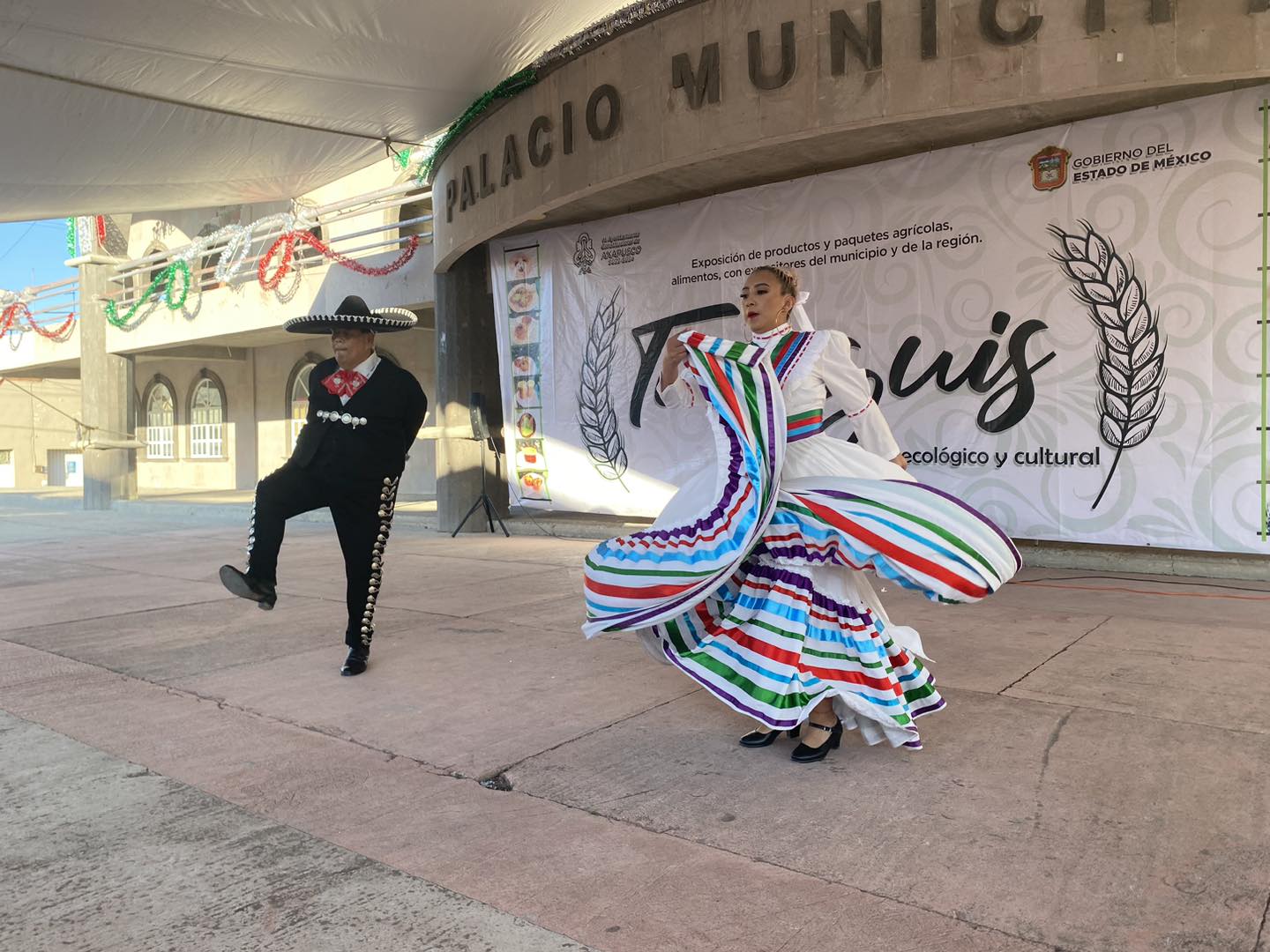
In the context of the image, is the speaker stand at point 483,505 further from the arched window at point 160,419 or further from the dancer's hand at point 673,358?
the arched window at point 160,419

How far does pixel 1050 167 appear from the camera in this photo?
7.34 meters

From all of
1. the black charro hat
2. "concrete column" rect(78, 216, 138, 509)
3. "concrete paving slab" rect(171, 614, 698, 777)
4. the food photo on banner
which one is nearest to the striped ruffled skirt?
"concrete paving slab" rect(171, 614, 698, 777)

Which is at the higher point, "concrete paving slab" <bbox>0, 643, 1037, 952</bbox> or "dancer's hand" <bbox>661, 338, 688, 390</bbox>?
"dancer's hand" <bbox>661, 338, 688, 390</bbox>

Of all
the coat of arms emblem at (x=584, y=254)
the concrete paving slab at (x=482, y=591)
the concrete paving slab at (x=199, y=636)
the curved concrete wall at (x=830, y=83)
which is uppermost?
the curved concrete wall at (x=830, y=83)

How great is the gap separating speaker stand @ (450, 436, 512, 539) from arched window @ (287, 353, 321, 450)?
8991mm

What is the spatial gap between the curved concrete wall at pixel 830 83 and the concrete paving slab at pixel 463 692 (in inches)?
165

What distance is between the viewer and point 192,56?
7.96m

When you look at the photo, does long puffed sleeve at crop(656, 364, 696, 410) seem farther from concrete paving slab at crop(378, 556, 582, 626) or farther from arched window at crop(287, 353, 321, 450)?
arched window at crop(287, 353, 321, 450)

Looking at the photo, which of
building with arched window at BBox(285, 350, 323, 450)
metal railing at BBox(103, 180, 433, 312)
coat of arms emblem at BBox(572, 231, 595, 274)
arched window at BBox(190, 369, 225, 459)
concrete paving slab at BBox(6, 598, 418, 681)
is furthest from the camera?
arched window at BBox(190, 369, 225, 459)

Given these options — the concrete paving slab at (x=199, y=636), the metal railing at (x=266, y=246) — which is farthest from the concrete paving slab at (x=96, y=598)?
the metal railing at (x=266, y=246)

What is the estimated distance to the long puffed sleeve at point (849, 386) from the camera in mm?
3451

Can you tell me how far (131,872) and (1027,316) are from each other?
7.04 m

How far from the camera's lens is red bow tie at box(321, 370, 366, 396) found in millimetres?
4738

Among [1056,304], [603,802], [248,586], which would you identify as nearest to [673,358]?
[603,802]
